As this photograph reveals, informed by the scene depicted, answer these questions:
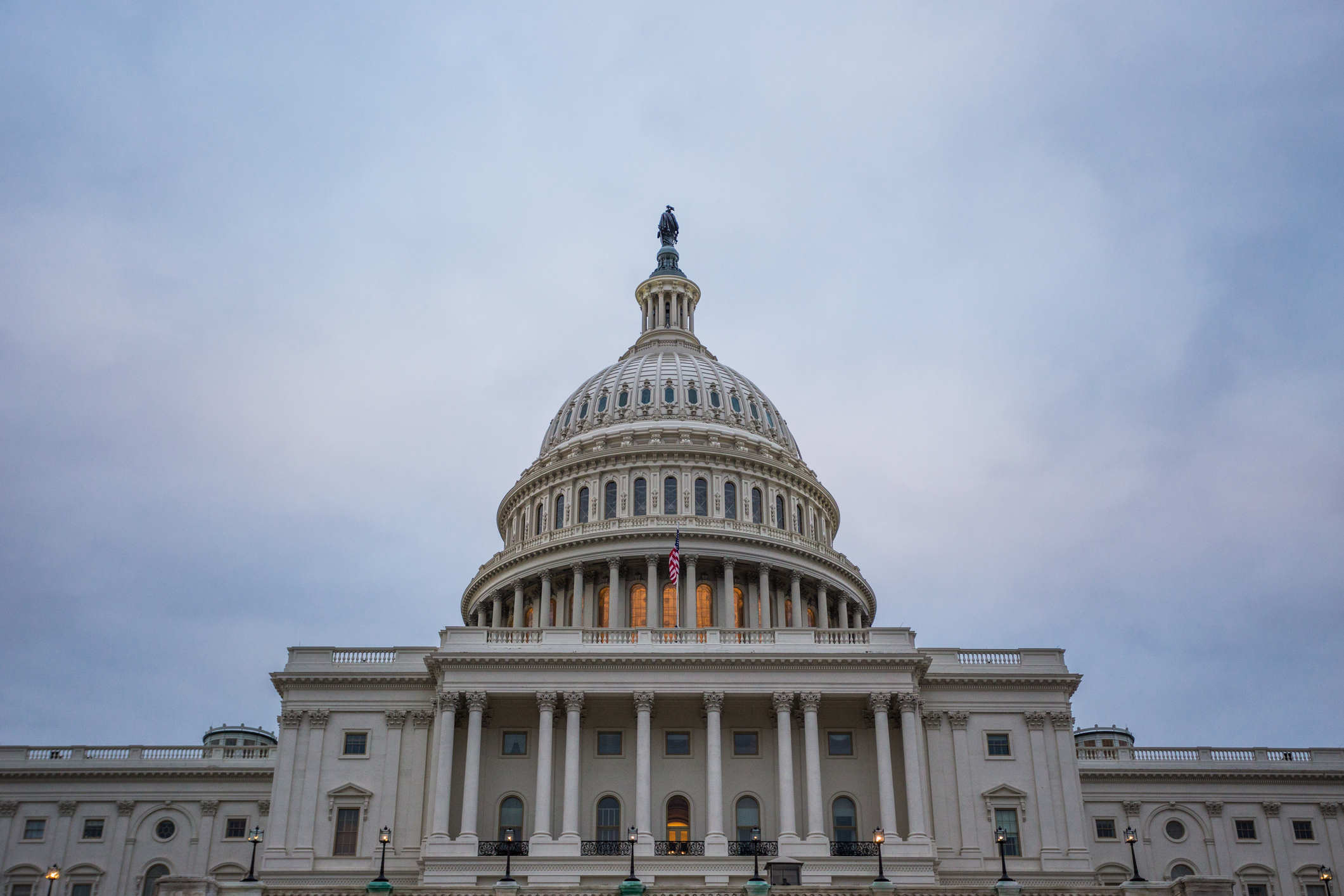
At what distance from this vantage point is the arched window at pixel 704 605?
79250 millimetres

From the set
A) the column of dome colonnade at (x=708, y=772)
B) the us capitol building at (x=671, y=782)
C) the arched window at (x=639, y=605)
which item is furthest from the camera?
the arched window at (x=639, y=605)

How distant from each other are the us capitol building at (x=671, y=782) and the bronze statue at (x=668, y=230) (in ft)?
150

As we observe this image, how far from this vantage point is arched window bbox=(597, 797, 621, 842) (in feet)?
188

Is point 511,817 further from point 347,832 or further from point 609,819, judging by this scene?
point 347,832

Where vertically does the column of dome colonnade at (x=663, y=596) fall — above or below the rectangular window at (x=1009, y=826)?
above

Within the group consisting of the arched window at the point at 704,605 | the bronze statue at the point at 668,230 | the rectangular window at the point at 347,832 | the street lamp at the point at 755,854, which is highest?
the bronze statue at the point at 668,230

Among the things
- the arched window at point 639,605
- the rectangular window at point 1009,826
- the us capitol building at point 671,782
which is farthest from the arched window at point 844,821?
the arched window at point 639,605

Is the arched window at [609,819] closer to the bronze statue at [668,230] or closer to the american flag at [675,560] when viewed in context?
the american flag at [675,560]

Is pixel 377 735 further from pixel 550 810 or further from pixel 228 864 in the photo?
pixel 228 864

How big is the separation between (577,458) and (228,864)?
34.9 metres

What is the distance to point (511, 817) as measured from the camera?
58.2 m

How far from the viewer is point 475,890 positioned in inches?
1451

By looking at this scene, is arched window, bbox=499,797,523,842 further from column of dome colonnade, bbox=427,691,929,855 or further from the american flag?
the american flag

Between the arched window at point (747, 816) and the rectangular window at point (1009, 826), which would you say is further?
the arched window at point (747, 816)
